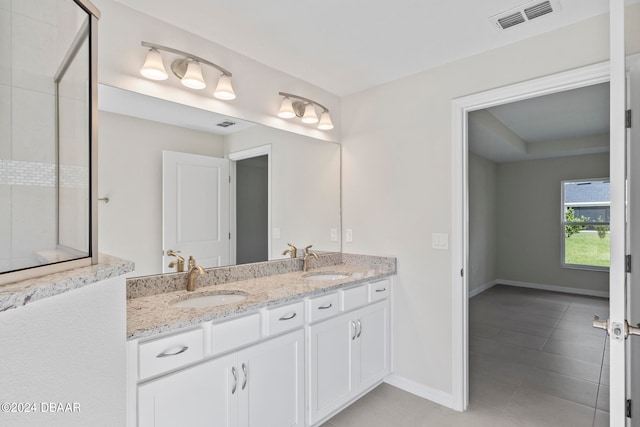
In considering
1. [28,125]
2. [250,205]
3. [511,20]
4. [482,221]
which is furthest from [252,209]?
[482,221]

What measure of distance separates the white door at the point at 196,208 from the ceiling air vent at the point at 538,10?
1998mm

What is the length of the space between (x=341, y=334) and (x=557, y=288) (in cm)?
587

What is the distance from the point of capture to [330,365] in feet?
7.08

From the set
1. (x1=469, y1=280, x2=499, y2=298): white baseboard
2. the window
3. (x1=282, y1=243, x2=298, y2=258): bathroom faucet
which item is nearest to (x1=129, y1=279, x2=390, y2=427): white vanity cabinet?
(x1=282, y1=243, x2=298, y2=258): bathroom faucet

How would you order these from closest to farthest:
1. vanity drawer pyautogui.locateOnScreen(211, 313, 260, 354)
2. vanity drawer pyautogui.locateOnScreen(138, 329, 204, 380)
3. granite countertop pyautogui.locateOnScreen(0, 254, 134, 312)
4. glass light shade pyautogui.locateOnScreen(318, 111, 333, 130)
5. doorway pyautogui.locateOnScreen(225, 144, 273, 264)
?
1. granite countertop pyautogui.locateOnScreen(0, 254, 134, 312)
2. vanity drawer pyautogui.locateOnScreen(138, 329, 204, 380)
3. vanity drawer pyautogui.locateOnScreen(211, 313, 260, 354)
4. doorway pyautogui.locateOnScreen(225, 144, 273, 264)
5. glass light shade pyautogui.locateOnScreen(318, 111, 333, 130)

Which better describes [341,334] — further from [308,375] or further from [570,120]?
[570,120]

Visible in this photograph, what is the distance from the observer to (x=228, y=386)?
160 cm

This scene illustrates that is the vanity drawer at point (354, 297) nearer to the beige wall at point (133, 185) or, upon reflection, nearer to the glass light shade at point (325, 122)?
the beige wall at point (133, 185)

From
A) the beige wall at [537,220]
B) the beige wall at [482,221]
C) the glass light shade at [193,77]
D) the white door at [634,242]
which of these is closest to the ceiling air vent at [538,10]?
the white door at [634,242]

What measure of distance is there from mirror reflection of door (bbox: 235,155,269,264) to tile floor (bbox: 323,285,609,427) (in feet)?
4.09

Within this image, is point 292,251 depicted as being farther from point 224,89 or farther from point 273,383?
point 224,89

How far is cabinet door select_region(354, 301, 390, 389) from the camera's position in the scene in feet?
7.92

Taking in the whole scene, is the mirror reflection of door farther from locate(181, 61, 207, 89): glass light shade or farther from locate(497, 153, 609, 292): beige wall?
locate(497, 153, 609, 292): beige wall

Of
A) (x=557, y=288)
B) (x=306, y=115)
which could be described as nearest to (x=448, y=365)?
(x=306, y=115)
